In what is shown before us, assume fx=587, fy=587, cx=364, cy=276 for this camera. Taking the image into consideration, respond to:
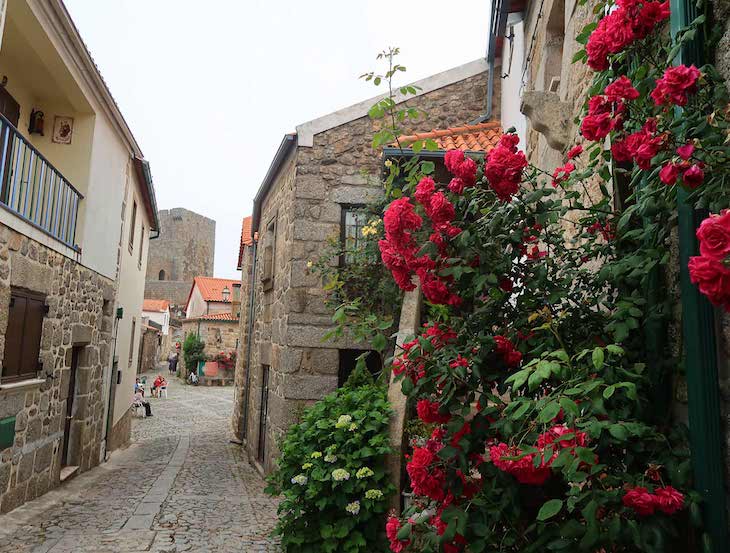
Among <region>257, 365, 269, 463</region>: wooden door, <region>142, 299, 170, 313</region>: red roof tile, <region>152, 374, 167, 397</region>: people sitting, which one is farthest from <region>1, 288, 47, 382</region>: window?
<region>142, 299, 170, 313</region>: red roof tile

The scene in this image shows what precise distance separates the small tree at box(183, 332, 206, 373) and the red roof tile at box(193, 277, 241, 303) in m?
5.96

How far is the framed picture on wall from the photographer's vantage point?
7.62m

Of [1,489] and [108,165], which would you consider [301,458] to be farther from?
[108,165]

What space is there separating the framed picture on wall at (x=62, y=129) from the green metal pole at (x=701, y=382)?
768cm

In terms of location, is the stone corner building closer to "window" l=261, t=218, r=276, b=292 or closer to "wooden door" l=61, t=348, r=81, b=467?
"window" l=261, t=218, r=276, b=292

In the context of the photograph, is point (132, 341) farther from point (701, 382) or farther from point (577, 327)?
point (701, 382)

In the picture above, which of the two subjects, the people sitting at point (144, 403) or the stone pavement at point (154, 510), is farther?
the people sitting at point (144, 403)

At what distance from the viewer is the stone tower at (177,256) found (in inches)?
1833

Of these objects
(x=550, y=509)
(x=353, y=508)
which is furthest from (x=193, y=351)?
(x=550, y=509)

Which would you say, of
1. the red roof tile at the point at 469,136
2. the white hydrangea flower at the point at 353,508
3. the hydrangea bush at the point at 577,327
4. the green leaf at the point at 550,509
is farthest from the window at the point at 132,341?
the green leaf at the point at 550,509

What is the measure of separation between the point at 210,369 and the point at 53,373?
23192mm

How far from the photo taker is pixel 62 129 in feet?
25.1

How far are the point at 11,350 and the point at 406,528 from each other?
487 centimetres

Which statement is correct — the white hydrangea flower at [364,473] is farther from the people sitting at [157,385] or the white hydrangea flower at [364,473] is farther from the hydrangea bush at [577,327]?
the people sitting at [157,385]
